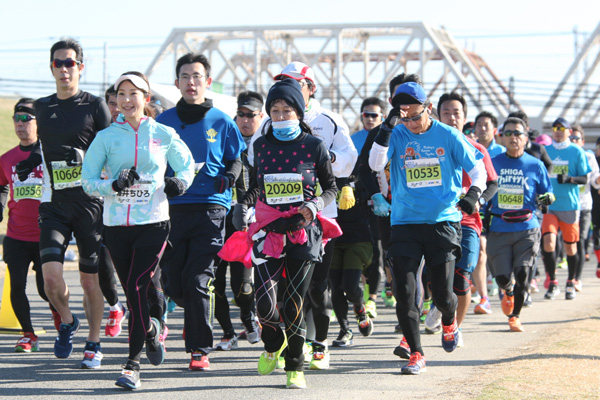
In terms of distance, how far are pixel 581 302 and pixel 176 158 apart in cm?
706

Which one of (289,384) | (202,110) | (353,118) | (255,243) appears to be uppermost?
(353,118)

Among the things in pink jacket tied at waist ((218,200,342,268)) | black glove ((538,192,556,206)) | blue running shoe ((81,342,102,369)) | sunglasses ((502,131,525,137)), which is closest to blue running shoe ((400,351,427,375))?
pink jacket tied at waist ((218,200,342,268))

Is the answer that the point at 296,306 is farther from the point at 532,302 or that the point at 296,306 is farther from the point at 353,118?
the point at 353,118

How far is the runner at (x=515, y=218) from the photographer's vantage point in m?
9.52

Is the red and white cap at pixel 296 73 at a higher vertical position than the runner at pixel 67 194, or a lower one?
higher

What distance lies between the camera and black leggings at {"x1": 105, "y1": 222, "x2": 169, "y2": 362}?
6.34m

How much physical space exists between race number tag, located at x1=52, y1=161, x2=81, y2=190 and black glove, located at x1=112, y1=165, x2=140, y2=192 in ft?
3.91

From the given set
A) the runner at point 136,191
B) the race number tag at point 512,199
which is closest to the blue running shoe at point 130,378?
the runner at point 136,191

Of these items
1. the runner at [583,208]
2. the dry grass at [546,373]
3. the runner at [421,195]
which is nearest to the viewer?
the dry grass at [546,373]

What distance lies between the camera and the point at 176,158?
6574 millimetres

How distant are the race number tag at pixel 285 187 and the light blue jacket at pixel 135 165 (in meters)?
0.60

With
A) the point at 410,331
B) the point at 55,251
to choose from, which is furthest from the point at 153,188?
the point at 410,331

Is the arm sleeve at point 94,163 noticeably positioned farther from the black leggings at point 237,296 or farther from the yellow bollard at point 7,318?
the yellow bollard at point 7,318

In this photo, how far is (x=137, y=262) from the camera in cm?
636
